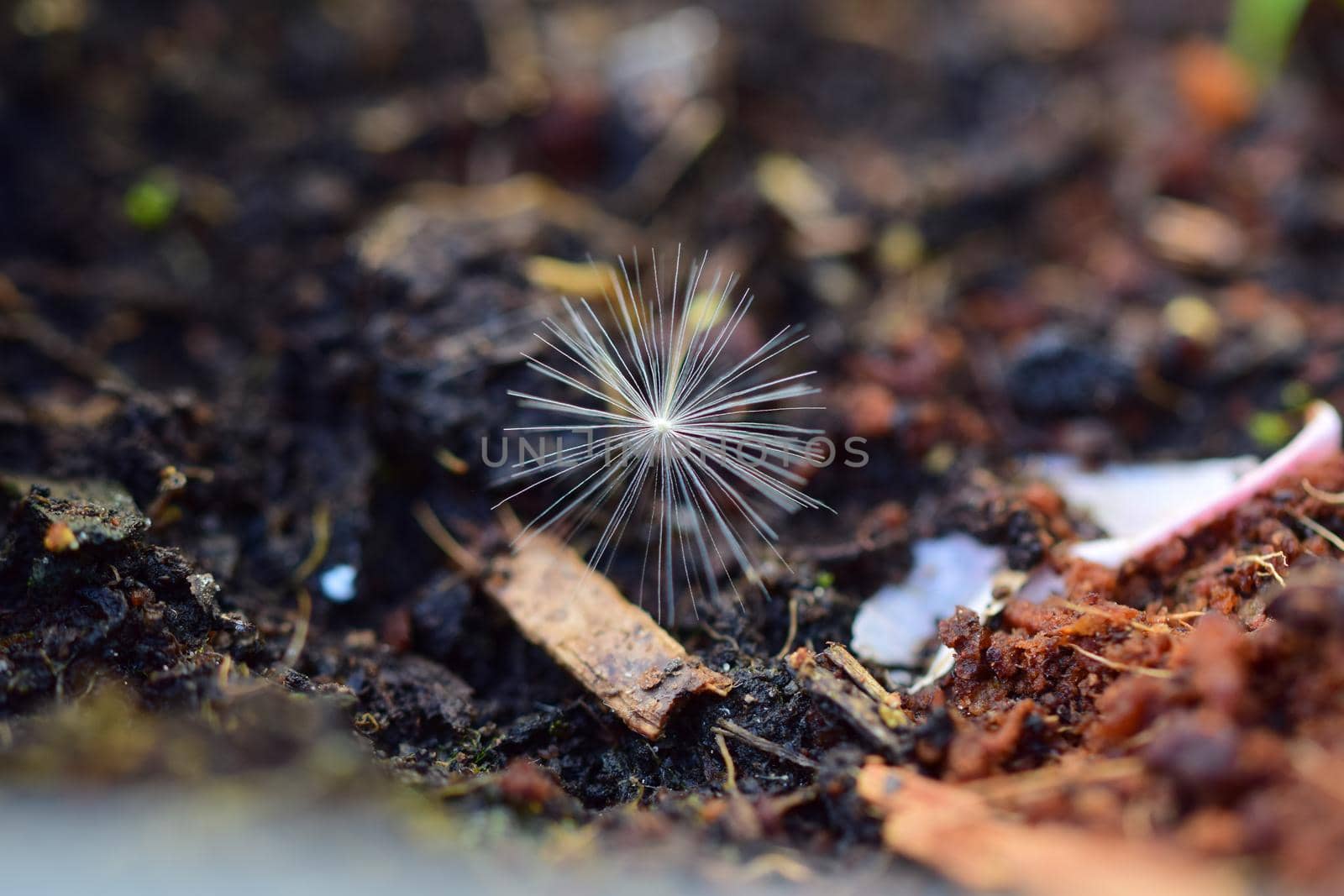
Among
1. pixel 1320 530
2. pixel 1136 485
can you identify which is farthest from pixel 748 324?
pixel 1320 530

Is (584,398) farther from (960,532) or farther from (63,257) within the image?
(63,257)

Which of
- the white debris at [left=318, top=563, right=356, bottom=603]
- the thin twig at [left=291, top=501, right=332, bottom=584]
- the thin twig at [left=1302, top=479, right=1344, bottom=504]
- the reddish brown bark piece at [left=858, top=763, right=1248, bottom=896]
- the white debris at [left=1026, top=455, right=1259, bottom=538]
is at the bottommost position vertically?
the reddish brown bark piece at [left=858, top=763, right=1248, bottom=896]

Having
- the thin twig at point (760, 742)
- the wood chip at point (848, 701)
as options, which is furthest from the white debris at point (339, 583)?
the wood chip at point (848, 701)

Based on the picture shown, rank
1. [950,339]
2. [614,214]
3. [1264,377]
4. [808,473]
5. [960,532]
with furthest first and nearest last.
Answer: [614,214] < [950,339] < [1264,377] < [808,473] < [960,532]

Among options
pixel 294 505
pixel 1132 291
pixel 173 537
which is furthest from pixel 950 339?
pixel 173 537

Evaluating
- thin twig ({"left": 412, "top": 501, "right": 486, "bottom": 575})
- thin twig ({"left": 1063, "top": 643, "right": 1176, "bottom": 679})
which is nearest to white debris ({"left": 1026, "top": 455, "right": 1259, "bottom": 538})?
thin twig ({"left": 1063, "top": 643, "right": 1176, "bottom": 679})

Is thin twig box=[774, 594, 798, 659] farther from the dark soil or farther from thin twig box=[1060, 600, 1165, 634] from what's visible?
thin twig box=[1060, 600, 1165, 634]

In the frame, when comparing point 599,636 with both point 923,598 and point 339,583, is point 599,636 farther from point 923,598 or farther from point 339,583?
point 923,598
